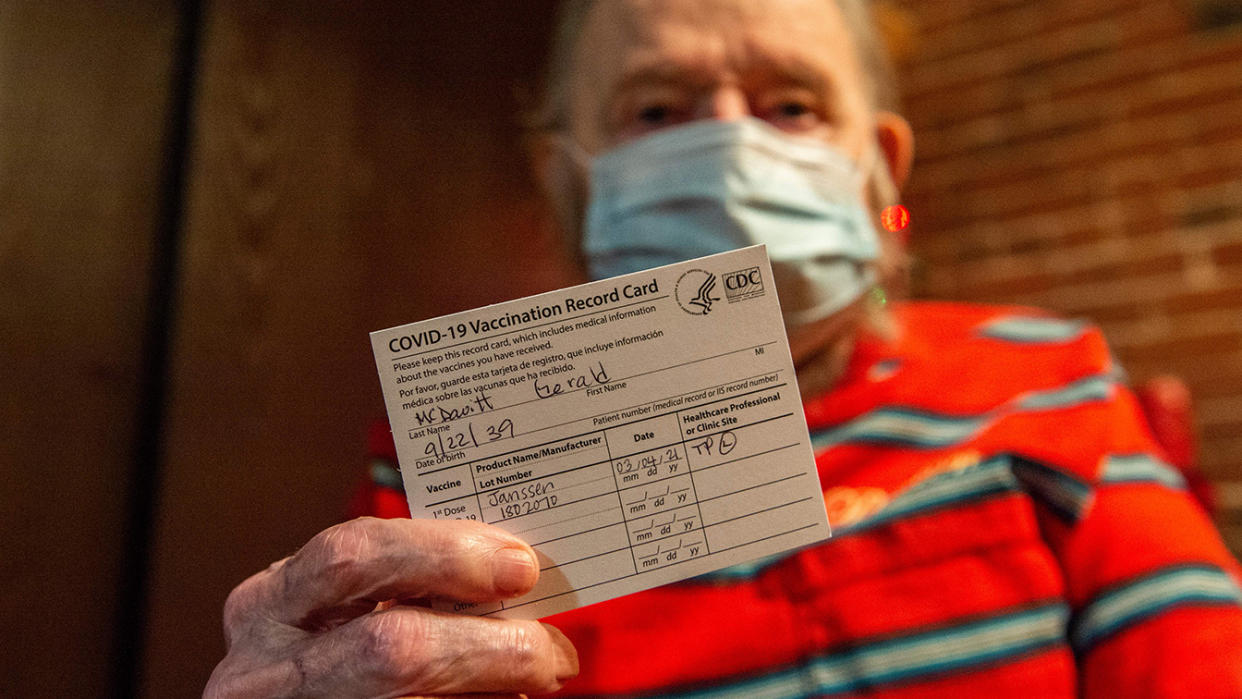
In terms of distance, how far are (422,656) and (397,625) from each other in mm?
18

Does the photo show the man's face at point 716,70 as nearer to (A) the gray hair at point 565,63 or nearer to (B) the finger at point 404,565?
(A) the gray hair at point 565,63

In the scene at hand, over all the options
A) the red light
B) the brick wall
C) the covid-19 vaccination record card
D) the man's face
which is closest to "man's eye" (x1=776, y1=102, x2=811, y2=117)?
the man's face

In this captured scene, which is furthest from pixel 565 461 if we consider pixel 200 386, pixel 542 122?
pixel 542 122

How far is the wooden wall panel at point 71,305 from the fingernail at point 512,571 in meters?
0.29

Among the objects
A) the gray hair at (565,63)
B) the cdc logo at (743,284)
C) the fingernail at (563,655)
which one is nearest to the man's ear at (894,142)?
the gray hair at (565,63)

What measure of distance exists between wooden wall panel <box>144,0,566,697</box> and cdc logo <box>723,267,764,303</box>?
12cm

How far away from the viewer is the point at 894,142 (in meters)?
0.76

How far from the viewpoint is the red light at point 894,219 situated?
64 centimetres

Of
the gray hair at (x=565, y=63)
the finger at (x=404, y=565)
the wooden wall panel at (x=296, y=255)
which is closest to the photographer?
the finger at (x=404, y=565)

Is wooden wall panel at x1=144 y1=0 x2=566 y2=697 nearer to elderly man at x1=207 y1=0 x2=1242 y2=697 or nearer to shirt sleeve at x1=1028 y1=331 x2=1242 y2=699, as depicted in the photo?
elderly man at x1=207 y1=0 x2=1242 y2=697

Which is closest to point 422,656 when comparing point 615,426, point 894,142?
point 615,426

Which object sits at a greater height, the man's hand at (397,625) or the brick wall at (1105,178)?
the brick wall at (1105,178)

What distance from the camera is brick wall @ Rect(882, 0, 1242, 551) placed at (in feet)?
4.28

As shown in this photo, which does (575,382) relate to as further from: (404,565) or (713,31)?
(713,31)
